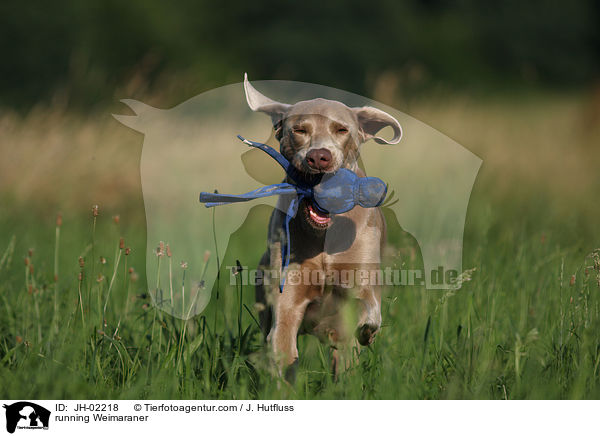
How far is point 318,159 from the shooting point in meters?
2.98

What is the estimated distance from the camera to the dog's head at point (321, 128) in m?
3.16

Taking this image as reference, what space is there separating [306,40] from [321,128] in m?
24.0

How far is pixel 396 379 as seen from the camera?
286cm

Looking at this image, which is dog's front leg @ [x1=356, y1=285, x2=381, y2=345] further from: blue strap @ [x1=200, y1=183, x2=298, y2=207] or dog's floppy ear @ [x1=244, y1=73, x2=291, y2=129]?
dog's floppy ear @ [x1=244, y1=73, x2=291, y2=129]

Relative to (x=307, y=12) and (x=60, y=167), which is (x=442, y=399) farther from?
(x=307, y=12)

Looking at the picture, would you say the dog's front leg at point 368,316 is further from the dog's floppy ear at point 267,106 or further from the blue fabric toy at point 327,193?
the dog's floppy ear at point 267,106

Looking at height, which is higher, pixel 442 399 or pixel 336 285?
pixel 336 285

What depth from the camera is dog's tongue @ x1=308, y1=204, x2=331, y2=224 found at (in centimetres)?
320

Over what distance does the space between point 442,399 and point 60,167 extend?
17.9 feet

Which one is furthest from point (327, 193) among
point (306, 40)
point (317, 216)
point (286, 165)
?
point (306, 40)
